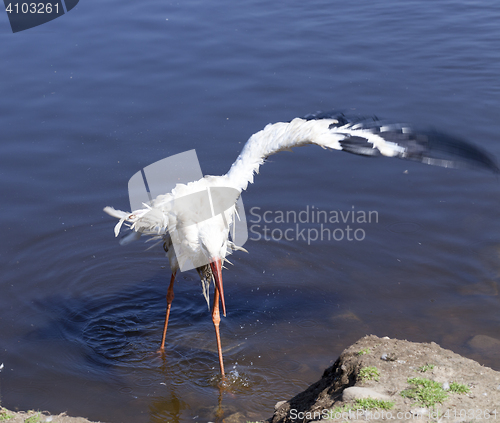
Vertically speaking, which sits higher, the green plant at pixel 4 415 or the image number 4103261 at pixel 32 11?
the image number 4103261 at pixel 32 11

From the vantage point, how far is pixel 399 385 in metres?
3.85

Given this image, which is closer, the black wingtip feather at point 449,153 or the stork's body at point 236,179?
the black wingtip feather at point 449,153

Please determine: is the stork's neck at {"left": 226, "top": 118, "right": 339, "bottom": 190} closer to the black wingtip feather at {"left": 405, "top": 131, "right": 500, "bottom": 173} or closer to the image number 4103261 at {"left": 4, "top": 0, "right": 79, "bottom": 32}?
the black wingtip feather at {"left": 405, "top": 131, "right": 500, "bottom": 173}

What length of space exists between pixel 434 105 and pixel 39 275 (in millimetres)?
7026

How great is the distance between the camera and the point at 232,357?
5.83m

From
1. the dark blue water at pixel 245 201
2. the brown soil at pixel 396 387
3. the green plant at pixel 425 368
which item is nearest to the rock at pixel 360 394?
the brown soil at pixel 396 387

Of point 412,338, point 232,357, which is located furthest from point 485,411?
point 232,357

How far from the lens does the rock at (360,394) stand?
3652mm

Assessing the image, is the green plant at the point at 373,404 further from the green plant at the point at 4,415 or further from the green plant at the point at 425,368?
the green plant at the point at 4,415

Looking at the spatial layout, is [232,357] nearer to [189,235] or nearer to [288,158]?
[189,235]
